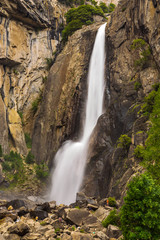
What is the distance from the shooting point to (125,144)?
19812 millimetres

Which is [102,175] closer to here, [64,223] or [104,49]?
[64,223]

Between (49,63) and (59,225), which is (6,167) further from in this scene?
(49,63)

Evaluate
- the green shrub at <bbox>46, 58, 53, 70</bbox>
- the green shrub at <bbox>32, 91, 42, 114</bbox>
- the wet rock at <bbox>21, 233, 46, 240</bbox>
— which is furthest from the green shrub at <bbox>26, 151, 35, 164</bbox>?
the wet rock at <bbox>21, 233, 46, 240</bbox>

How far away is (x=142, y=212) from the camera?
8.56 metres

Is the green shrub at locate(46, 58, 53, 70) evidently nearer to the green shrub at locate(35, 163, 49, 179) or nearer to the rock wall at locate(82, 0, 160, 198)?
the rock wall at locate(82, 0, 160, 198)

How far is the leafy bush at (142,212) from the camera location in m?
8.30

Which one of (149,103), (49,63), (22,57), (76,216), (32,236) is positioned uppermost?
(22,57)

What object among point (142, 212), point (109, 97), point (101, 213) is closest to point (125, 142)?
point (101, 213)

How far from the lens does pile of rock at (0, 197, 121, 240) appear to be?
38.2ft

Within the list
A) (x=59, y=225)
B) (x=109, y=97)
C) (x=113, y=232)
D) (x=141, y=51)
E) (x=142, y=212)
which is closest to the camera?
(x=142, y=212)

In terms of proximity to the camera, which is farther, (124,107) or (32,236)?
(124,107)

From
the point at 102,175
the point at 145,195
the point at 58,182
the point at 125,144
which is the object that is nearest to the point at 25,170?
the point at 58,182

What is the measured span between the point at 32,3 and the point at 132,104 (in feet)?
115

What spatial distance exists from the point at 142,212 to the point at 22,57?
140 ft
